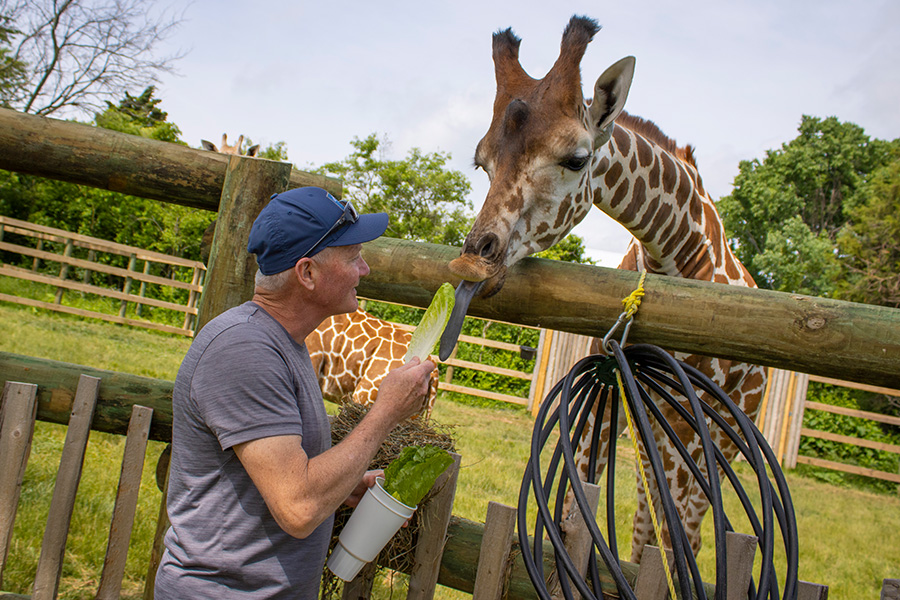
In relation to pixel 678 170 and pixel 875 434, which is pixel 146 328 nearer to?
pixel 678 170

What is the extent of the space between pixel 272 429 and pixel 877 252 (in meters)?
16.5

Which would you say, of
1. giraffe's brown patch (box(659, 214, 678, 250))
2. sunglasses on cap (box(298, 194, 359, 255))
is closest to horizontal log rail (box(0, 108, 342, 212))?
sunglasses on cap (box(298, 194, 359, 255))

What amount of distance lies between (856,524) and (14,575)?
8.29 metres

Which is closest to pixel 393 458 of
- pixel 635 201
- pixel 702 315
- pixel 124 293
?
pixel 702 315

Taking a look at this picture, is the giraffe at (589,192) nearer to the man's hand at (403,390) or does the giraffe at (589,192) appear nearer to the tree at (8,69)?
the man's hand at (403,390)

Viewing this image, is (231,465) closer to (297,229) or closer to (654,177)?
(297,229)

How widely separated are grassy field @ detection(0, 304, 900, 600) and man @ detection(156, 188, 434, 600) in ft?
1.57

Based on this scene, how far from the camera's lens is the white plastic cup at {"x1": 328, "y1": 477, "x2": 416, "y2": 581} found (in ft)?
5.47

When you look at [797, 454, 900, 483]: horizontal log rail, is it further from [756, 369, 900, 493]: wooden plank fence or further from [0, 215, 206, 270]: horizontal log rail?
[0, 215, 206, 270]: horizontal log rail

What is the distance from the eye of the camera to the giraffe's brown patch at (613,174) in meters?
2.67

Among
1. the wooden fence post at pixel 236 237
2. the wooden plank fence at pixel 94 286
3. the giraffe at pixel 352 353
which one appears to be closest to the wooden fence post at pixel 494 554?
the wooden fence post at pixel 236 237

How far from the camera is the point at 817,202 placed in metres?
29.0

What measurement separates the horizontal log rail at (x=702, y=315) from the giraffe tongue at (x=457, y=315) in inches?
6.3

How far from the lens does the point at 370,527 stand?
5.49ft
